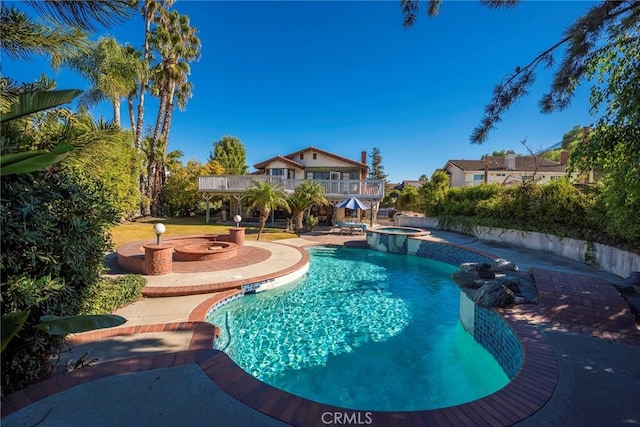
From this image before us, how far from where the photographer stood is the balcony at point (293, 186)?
22.5 meters

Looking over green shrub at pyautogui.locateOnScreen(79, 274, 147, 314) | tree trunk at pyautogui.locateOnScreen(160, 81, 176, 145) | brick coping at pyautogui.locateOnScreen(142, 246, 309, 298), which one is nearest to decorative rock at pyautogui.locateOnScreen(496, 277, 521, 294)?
brick coping at pyautogui.locateOnScreen(142, 246, 309, 298)

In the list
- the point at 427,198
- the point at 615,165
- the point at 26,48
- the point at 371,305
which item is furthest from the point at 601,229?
the point at 26,48

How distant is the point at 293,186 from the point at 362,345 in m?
18.3

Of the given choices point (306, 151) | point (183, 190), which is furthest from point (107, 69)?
point (306, 151)

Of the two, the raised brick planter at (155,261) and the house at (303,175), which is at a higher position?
the house at (303,175)

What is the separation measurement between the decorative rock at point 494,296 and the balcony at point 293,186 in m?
16.3

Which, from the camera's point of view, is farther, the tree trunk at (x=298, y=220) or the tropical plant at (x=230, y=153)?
the tropical plant at (x=230, y=153)

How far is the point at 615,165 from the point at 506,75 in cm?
288

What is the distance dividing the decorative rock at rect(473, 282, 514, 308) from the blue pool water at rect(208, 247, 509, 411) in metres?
0.98

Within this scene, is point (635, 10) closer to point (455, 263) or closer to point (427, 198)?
point (455, 263)

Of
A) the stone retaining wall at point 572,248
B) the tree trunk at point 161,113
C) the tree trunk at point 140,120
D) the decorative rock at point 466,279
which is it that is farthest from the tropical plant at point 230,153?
the decorative rock at point 466,279

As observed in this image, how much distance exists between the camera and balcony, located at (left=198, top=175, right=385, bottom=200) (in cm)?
2250

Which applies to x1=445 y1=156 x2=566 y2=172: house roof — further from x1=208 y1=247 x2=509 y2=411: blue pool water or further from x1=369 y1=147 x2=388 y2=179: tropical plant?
x1=208 y1=247 x2=509 y2=411: blue pool water

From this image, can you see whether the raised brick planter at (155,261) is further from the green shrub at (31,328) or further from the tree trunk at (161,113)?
the tree trunk at (161,113)
